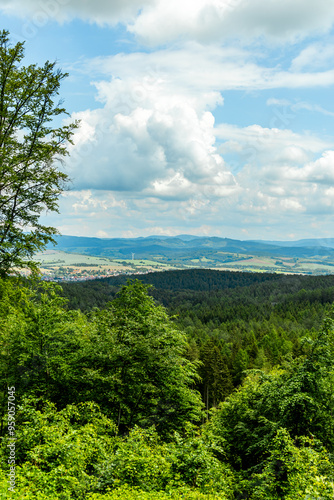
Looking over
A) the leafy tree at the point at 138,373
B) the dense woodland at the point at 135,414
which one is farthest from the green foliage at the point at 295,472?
the leafy tree at the point at 138,373

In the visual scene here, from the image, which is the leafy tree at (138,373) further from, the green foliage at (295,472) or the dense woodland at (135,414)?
the green foliage at (295,472)

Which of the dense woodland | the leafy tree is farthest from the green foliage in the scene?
the leafy tree

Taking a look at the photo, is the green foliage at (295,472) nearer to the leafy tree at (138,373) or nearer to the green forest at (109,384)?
the green forest at (109,384)

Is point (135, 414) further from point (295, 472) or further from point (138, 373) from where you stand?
point (295, 472)

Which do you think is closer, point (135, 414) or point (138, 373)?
point (138, 373)

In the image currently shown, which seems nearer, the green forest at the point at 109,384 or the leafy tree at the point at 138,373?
the green forest at the point at 109,384

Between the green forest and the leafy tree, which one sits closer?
the green forest

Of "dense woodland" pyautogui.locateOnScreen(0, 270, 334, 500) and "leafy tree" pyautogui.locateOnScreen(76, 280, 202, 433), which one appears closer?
"dense woodland" pyautogui.locateOnScreen(0, 270, 334, 500)

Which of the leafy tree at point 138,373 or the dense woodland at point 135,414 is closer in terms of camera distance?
the dense woodland at point 135,414

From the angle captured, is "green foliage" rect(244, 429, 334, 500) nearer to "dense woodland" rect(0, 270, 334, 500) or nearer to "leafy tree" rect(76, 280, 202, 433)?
"dense woodland" rect(0, 270, 334, 500)

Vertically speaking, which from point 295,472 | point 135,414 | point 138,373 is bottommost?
point 135,414

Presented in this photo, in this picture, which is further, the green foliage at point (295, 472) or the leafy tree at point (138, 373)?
the leafy tree at point (138, 373)

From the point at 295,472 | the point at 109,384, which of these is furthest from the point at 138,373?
the point at 295,472

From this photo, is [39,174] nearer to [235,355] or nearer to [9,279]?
[9,279]
